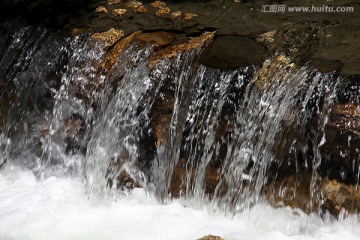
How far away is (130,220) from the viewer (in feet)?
16.2

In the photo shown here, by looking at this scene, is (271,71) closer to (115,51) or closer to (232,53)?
(232,53)

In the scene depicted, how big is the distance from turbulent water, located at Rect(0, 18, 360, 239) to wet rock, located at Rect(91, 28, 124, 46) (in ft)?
0.30

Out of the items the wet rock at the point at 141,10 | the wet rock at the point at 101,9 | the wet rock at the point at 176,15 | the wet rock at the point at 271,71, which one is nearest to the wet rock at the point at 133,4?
the wet rock at the point at 141,10

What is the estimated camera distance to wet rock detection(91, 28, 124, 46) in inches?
238

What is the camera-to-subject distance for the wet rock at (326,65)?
4.91 meters

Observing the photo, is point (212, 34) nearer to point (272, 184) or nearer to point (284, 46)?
point (284, 46)

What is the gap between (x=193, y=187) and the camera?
5070 millimetres

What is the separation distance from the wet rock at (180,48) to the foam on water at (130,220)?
1.32 m

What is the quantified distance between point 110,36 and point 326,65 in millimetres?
2371

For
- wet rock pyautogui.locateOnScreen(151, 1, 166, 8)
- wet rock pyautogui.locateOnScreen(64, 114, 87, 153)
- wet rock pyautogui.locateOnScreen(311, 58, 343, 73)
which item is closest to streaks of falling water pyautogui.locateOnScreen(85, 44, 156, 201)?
wet rock pyautogui.locateOnScreen(64, 114, 87, 153)

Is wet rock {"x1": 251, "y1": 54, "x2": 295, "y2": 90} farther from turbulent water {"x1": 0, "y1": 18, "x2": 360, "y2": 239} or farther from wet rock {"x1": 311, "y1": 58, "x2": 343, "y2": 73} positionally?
wet rock {"x1": 311, "y1": 58, "x2": 343, "y2": 73}

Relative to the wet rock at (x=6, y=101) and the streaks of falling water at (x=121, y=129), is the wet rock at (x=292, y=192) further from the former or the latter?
the wet rock at (x=6, y=101)

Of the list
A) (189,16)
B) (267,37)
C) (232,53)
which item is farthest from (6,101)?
(267,37)

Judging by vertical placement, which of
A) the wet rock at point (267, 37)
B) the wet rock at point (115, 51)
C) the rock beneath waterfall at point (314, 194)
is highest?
the wet rock at point (267, 37)
